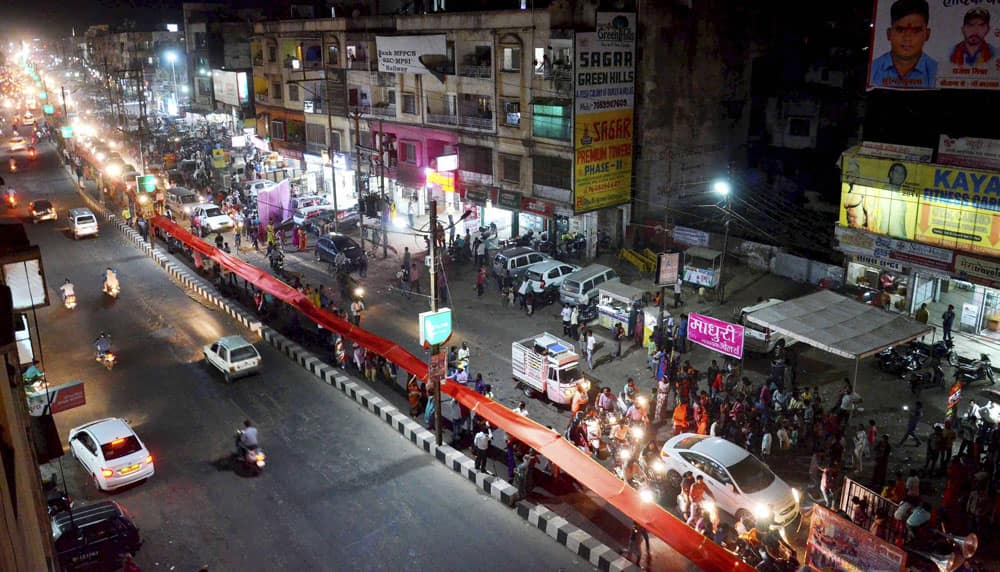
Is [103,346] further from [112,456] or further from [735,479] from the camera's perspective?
[735,479]

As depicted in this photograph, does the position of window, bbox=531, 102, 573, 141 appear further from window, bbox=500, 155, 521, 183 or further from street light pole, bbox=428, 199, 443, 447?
street light pole, bbox=428, 199, 443, 447

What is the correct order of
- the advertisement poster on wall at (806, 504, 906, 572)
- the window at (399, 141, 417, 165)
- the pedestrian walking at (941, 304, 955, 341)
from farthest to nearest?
the window at (399, 141, 417, 165), the pedestrian walking at (941, 304, 955, 341), the advertisement poster on wall at (806, 504, 906, 572)

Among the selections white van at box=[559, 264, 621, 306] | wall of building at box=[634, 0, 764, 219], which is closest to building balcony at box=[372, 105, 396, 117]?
wall of building at box=[634, 0, 764, 219]

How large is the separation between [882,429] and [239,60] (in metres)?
73.2

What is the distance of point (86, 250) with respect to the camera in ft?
138

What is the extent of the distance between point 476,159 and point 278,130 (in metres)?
22.5

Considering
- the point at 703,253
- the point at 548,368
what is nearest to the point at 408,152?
the point at 703,253

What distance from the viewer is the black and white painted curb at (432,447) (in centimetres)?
1608

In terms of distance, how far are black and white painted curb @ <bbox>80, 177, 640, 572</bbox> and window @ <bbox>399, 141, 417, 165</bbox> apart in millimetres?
15312

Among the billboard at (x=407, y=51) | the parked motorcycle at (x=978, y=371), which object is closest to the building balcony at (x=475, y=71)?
the billboard at (x=407, y=51)

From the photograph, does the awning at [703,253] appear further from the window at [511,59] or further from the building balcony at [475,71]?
the building balcony at [475,71]

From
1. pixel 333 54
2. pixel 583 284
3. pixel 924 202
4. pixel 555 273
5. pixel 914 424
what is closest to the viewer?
pixel 914 424

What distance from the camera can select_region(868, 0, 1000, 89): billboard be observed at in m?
22.7

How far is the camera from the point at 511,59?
126ft
